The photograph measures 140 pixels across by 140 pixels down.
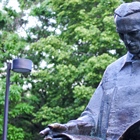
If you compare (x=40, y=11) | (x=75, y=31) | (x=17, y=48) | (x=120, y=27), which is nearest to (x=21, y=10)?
(x=40, y=11)

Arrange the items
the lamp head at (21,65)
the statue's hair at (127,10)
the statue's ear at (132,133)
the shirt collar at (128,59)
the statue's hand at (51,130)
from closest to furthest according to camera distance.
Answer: the statue's ear at (132,133) < the statue's hand at (51,130) < the statue's hair at (127,10) < the shirt collar at (128,59) < the lamp head at (21,65)

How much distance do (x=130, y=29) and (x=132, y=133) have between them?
3.19 ft

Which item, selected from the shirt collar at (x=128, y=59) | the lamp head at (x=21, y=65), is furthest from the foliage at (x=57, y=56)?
the shirt collar at (x=128, y=59)

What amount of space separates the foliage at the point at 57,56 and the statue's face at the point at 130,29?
40.6 ft

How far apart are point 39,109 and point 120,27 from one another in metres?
15.6

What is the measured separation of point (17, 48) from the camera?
20484 millimetres

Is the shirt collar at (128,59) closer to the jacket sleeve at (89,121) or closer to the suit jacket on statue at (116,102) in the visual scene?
the suit jacket on statue at (116,102)

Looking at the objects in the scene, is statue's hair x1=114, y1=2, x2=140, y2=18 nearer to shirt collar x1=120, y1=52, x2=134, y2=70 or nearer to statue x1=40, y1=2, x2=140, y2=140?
statue x1=40, y1=2, x2=140, y2=140

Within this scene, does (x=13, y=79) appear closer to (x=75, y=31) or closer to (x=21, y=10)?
(x=75, y=31)

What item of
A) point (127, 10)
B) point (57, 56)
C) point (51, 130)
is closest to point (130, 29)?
point (127, 10)

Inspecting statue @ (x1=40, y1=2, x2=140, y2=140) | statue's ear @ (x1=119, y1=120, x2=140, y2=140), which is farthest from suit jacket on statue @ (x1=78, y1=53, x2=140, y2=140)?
statue's ear @ (x1=119, y1=120, x2=140, y2=140)

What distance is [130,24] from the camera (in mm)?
4816

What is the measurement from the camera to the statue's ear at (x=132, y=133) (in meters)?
4.23

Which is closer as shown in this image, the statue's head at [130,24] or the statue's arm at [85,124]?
the statue's arm at [85,124]
